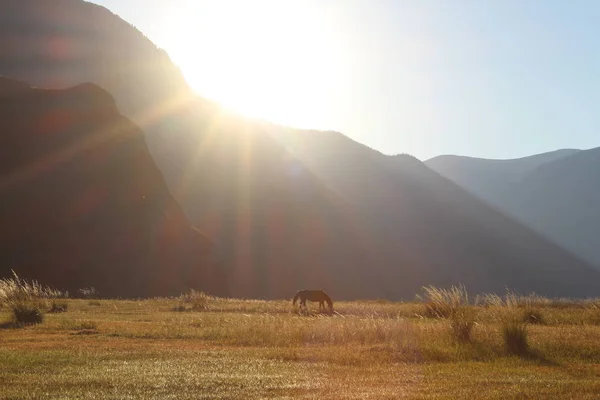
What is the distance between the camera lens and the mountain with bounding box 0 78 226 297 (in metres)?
56.7

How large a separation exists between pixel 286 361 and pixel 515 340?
5509mm

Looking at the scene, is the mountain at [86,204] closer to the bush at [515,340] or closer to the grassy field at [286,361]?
the grassy field at [286,361]

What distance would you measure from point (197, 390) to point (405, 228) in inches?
5379

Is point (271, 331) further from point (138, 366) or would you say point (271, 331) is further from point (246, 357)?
point (138, 366)

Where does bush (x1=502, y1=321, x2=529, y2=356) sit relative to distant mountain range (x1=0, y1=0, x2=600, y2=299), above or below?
below

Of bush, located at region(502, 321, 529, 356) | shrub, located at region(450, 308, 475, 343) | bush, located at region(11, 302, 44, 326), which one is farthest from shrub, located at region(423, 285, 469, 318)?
bush, located at region(11, 302, 44, 326)

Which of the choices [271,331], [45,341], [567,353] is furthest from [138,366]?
[567,353]

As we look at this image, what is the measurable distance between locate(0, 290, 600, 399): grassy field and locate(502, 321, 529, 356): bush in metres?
0.17

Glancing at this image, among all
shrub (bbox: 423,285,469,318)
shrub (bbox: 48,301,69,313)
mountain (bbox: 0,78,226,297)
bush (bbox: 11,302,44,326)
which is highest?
mountain (bbox: 0,78,226,297)

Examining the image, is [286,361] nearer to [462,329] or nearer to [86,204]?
[462,329]

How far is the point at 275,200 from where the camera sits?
407 ft

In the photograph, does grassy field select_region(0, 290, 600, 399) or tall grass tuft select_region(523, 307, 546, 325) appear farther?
tall grass tuft select_region(523, 307, 546, 325)

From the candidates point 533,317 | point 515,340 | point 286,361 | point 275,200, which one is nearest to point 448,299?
point 533,317

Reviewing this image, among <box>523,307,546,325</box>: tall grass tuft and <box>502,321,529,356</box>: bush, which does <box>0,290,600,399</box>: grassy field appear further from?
<box>523,307,546,325</box>: tall grass tuft
